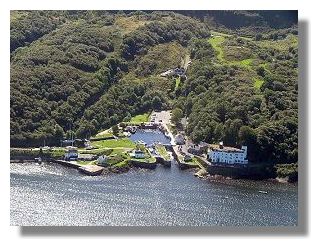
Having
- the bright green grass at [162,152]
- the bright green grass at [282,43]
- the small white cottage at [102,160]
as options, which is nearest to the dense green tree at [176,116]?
the bright green grass at [162,152]

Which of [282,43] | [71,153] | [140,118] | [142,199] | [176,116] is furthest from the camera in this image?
[282,43]

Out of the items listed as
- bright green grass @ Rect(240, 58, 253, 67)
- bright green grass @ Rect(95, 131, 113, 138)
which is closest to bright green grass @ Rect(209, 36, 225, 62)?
bright green grass @ Rect(240, 58, 253, 67)

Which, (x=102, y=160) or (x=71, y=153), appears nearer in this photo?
(x=102, y=160)

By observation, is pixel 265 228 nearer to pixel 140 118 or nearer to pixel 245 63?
pixel 140 118

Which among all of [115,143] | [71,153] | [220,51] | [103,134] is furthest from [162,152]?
[220,51]

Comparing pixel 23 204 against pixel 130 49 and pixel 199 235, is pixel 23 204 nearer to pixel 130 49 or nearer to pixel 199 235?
pixel 199 235
